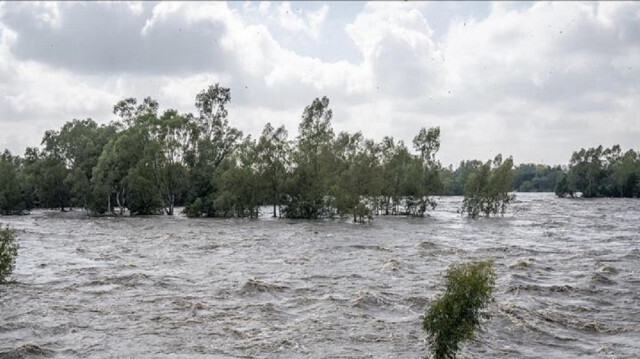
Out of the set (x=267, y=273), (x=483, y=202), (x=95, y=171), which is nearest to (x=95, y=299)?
(x=267, y=273)

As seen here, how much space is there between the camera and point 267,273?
36281 millimetres

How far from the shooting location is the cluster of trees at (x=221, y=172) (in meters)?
93.6

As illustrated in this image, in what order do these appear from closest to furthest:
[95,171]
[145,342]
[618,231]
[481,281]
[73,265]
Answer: [481,281] → [145,342] → [73,265] → [618,231] → [95,171]

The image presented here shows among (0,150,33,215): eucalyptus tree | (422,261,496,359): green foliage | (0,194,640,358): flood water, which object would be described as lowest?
(0,194,640,358): flood water

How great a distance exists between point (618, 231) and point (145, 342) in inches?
2606

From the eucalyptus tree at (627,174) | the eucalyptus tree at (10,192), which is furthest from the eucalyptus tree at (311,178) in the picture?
the eucalyptus tree at (627,174)

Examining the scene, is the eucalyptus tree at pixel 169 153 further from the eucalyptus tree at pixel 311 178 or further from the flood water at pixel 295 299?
the flood water at pixel 295 299

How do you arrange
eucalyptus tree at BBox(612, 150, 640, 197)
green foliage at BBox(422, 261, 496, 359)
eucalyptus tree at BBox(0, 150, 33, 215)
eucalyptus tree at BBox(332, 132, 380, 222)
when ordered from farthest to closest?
eucalyptus tree at BBox(612, 150, 640, 197) → eucalyptus tree at BBox(0, 150, 33, 215) → eucalyptus tree at BBox(332, 132, 380, 222) → green foliage at BBox(422, 261, 496, 359)

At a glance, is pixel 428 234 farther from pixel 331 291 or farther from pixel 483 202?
pixel 483 202

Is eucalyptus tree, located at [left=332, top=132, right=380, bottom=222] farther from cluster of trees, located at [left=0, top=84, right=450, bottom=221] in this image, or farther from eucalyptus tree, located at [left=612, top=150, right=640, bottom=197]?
eucalyptus tree, located at [left=612, top=150, right=640, bottom=197]

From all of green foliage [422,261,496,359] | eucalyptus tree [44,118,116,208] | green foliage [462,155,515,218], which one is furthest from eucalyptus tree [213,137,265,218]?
green foliage [422,261,496,359]

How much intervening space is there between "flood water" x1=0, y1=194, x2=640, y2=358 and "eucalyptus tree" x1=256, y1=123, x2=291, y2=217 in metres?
39.0

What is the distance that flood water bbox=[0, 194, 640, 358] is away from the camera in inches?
802

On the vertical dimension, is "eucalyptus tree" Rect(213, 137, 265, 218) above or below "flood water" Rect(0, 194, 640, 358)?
above
